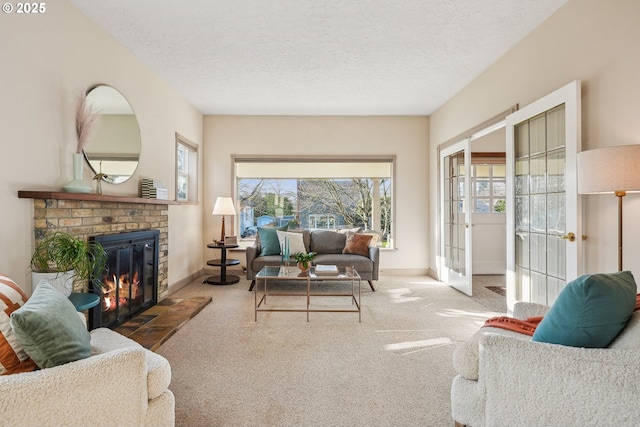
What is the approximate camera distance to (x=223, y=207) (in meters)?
5.20

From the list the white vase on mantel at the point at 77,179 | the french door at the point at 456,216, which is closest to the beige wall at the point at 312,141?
the french door at the point at 456,216

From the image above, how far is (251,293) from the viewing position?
14.8 feet

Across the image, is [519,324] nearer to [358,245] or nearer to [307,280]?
[307,280]

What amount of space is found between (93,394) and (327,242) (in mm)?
4095

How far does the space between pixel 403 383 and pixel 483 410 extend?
77 cm

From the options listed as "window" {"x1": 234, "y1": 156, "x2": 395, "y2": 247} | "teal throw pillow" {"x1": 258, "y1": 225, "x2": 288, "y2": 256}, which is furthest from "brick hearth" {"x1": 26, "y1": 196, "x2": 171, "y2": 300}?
"window" {"x1": 234, "y1": 156, "x2": 395, "y2": 247}

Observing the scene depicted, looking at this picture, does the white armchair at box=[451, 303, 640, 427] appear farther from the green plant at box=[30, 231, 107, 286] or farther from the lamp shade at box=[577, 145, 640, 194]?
the green plant at box=[30, 231, 107, 286]

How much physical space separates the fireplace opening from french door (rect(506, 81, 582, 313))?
377 centimetres

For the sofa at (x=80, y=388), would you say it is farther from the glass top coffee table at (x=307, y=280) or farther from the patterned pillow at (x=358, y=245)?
the patterned pillow at (x=358, y=245)

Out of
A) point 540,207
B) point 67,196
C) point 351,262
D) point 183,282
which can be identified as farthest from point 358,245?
point 67,196

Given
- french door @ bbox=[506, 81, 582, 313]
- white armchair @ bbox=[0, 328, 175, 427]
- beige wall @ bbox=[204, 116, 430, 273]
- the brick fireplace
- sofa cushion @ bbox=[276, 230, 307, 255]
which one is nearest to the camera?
white armchair @ bbox=[0, 328, 175, 427]

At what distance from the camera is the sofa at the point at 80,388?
118cm

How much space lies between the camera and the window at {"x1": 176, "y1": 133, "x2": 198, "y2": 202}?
5045mm

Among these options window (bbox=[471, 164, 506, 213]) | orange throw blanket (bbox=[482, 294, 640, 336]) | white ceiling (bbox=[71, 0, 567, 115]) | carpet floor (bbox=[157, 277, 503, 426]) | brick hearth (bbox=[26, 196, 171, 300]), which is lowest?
carpet floor (bbox=[157, 277, 503, 426])
